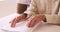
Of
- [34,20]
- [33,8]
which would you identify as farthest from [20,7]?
[34,20]

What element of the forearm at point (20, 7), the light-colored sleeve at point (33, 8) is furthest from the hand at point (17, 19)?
the forearm at point (20, 7)

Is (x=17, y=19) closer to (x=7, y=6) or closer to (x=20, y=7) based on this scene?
(x=20, y=7)

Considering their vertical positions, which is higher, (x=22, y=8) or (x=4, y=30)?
(x=22, y=8)

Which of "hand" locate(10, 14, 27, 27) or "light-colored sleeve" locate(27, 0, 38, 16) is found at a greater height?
"light-colored sleeve" locate(27, 0, 38, 16)

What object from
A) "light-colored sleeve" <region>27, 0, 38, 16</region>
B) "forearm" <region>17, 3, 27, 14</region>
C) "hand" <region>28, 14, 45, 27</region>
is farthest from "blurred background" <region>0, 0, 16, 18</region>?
"hand" <region>28, 14, 45, 27</region>

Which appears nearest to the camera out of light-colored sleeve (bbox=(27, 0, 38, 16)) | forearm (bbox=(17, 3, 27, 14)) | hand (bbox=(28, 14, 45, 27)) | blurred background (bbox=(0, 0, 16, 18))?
hand (bbox=(28, 14, 45, 27))

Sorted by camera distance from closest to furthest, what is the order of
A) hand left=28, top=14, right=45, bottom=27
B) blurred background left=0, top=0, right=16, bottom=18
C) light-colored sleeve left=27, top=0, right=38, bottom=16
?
1. hand left=28, top=14, right=45, bottom=27
2. light-colored sleeve left=27, top=0, right=38, bottom=16
3. blurred background left=0, top=0, right=16, bottom=18

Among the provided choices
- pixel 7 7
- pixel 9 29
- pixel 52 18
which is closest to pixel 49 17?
pixel 52 18

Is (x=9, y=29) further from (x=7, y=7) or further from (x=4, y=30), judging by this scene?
(x=7, y=7)

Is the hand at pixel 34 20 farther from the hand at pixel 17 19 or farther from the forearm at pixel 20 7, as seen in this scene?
the forearm at pixel 20 7

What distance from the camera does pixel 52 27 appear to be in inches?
27.0

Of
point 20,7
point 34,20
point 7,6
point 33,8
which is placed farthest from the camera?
point 7,6

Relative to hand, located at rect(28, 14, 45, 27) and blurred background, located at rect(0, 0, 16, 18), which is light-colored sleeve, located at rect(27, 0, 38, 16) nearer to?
hand, located at rect(28, 14, 45, 27)

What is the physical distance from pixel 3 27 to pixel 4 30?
0.03 m
